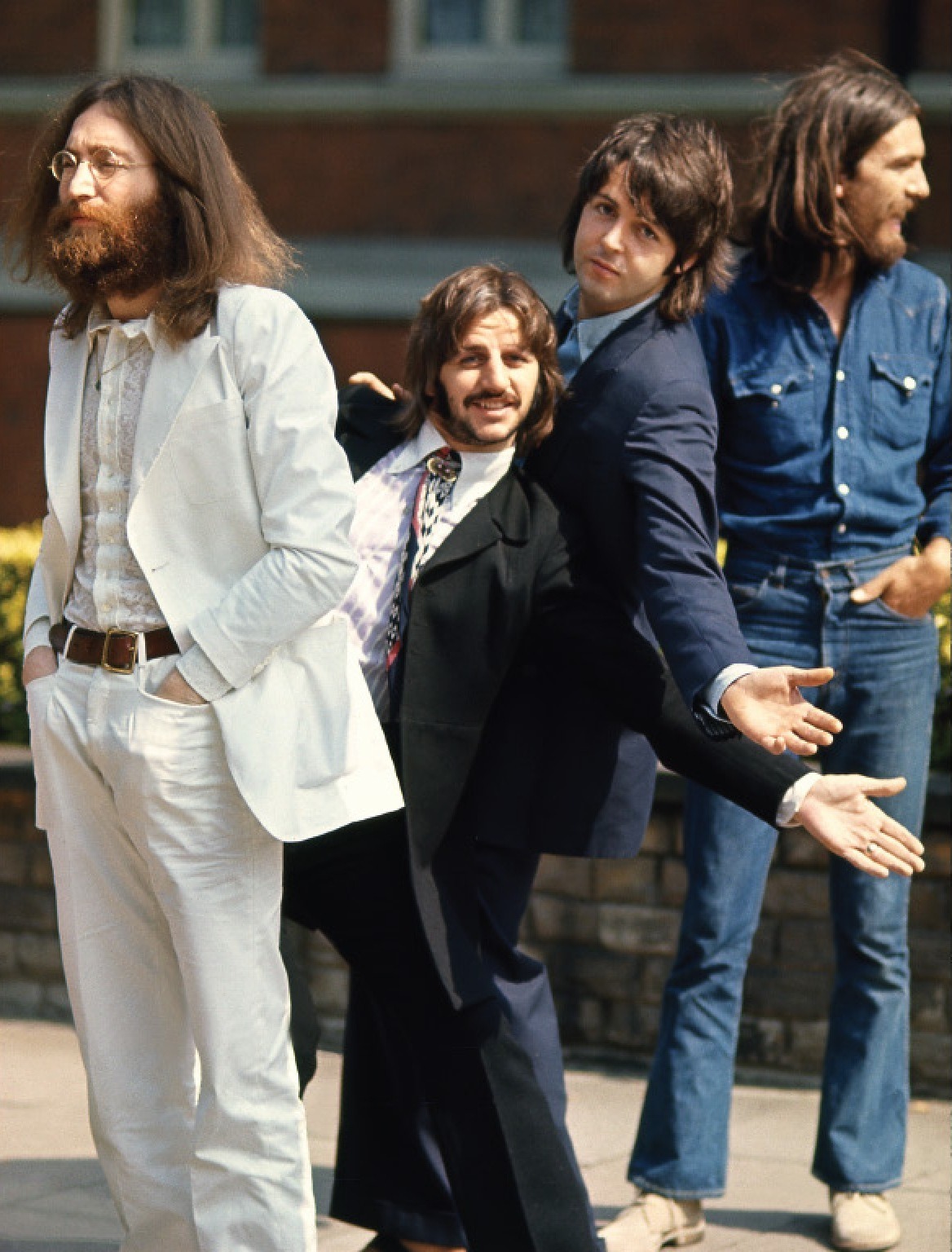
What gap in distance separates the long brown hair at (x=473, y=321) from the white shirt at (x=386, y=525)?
0.07 meters

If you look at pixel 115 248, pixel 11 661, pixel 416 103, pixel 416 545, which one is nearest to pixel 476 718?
pixel 416 545

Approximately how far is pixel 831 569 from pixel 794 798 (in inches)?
38.0

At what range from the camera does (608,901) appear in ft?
18.6

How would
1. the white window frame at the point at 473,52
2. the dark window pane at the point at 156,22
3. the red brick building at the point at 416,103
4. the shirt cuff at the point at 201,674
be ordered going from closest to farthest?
1. the shirt cuff at the point at 201,674
2. the red brick building at the point at 416,103
3. the white window frame at the point at 473,52
4. the dark window pane at the point at 156,22

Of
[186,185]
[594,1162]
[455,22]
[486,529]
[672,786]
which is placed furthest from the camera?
[455,22]

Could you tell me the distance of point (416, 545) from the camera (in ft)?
11.8

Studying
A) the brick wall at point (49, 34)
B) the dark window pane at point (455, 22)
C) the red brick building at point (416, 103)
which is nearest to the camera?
the red brick building at point (416, 103)

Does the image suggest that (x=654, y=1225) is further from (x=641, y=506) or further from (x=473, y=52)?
(x=473, y=52)

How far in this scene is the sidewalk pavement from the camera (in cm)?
Result: 423

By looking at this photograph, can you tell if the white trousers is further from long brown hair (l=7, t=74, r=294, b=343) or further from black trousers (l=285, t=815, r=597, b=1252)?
long brown hair (l=7, t=74, r=294, b=343)

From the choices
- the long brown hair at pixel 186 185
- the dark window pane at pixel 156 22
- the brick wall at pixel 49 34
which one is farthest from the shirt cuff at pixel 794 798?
the dark window pane at pixel 156 22

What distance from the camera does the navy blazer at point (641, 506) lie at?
11.3 ft

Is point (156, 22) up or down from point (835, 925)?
up

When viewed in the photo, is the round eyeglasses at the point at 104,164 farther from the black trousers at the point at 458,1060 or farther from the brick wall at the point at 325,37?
the brick wall at the point at 325,37
